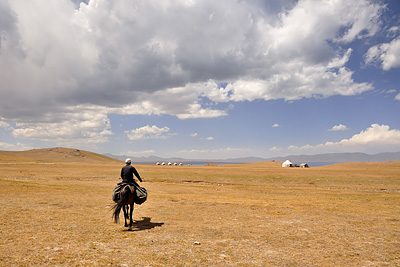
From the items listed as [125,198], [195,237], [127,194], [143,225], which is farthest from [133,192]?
[195,237]

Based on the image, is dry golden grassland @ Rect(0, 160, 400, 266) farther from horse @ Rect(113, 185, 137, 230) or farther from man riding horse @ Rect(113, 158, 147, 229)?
man riding horse @ Rect(113, 158, 147, 229)

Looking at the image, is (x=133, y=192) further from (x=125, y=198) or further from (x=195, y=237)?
(x=195, y=237)

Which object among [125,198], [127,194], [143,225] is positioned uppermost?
[127,194]

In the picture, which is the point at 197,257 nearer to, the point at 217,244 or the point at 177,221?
the point at 217,244

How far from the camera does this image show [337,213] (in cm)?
1510

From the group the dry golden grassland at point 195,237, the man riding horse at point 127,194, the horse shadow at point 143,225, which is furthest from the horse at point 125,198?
the dry golden grassland at point 195,237

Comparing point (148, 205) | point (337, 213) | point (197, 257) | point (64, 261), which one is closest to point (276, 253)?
point (197, 257)

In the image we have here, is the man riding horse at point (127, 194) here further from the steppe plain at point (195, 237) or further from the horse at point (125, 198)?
the steppe plain at point (195, 237)

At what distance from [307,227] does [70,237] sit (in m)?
10.1

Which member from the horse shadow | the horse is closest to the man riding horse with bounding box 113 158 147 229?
the horse

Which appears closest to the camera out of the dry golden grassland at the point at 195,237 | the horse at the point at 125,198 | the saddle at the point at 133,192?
the dry golden grassland at the point at 195,237

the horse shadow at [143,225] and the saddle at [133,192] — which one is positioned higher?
the saddle at [133,192]

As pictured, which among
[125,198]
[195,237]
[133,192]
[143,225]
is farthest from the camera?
[143,225]

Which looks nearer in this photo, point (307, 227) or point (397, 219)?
point (307, 227)
